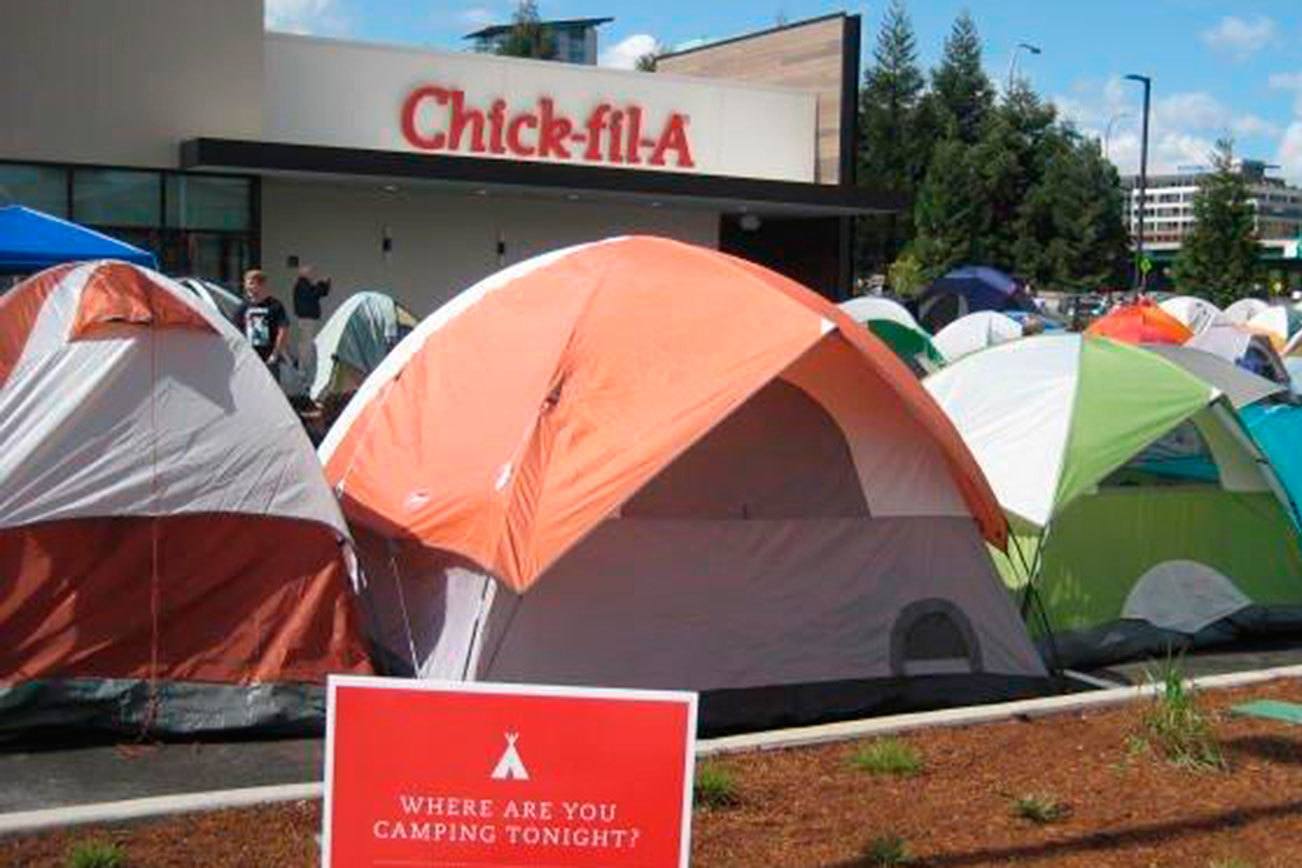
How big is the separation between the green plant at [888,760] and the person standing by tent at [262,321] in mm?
9342

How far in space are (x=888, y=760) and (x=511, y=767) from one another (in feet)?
9.60

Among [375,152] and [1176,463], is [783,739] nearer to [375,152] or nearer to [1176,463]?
[1176,463]

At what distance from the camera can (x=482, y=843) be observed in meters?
3.67

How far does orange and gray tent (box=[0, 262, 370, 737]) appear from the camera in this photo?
6469 millimetres

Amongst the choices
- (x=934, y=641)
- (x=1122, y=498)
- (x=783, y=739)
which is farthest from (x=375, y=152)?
(x=783, y=739)

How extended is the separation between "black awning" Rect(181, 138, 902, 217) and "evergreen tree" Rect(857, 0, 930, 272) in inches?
1382

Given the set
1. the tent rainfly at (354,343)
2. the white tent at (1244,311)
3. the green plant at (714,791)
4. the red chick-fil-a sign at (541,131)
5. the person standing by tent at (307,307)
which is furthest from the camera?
the white tent at (1244,311)

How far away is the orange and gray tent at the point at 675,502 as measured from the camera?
6641mm

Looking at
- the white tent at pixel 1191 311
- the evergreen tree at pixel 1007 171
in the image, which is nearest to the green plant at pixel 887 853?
the white tent at pixel 1191 311

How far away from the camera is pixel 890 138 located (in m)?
69.9

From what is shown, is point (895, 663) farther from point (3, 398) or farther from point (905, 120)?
point (905, 120)

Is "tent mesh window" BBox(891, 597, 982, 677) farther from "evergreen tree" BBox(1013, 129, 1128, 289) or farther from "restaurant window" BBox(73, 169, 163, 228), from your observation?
"evergreen tree" BBox(1013, 129, 1128, 289)

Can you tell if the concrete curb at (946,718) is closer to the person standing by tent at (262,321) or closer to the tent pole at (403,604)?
the tent pole at (403,604)

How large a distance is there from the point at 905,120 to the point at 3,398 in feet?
217
